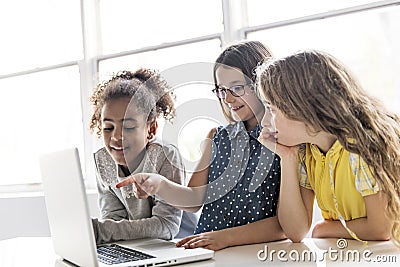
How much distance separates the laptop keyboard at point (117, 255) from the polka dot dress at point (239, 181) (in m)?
0.35

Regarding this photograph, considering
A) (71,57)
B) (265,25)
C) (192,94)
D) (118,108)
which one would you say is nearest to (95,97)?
(118,108)

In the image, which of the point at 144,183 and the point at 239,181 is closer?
the point at 144,183

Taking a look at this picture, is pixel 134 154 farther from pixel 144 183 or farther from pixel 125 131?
pixel 144 183

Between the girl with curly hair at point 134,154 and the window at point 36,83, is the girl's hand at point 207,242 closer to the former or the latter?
the girl with curly hair at point 134,154

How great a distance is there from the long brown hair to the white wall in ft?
6.24

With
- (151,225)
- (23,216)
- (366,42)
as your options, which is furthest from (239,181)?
(23,216)

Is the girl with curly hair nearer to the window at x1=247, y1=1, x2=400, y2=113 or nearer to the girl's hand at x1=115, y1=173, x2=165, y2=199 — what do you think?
the girl's hand at x1=115, y1=173, x2=165, y2=199

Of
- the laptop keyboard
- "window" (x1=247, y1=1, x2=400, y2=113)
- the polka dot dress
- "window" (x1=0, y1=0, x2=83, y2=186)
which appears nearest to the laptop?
the laptop keyboard

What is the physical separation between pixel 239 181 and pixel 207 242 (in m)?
0.29

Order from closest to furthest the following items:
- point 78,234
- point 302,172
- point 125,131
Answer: point 78,234 → point 302,172 → point 125,131

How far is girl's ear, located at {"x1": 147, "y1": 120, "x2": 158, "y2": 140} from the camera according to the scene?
65.3 inches

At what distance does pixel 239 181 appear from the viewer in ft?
5.34

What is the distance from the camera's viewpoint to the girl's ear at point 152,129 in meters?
1.66

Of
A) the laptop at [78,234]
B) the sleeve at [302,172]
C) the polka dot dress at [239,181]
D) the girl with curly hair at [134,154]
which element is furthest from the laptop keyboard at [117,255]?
the sleeve at [302,172]
